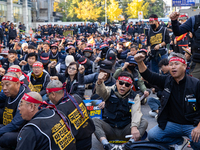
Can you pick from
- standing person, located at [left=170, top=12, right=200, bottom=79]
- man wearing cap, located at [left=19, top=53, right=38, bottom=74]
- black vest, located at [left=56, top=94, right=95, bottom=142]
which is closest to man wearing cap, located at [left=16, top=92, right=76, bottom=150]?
black vest, located at [left=56, top=94, right=95, bottom=142]

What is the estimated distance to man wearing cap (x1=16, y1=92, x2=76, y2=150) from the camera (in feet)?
8.77

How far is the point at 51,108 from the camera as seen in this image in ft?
10.3

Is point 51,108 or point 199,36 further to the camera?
point 199,36

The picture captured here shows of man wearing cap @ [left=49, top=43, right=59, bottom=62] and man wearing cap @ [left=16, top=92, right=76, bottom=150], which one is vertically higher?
man wearing cap @ [left=49, top=43, right=59, bottom=62]

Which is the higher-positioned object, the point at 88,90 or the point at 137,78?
the point at 137,78

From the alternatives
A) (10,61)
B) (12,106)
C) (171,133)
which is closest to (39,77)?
(12,106)

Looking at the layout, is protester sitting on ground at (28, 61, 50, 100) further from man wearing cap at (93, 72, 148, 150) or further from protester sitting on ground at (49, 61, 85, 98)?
man wearing cap at (93, 72, 148, 150)

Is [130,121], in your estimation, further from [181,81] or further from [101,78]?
[181,81]

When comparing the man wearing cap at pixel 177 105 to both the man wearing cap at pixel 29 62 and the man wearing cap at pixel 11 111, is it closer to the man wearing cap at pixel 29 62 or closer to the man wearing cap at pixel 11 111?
the man wearing cap at pixel 11 111

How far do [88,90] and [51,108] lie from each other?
18.2 ft

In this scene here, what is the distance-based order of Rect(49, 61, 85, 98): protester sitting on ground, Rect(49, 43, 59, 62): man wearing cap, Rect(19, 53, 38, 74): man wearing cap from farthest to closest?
1. Rect(49, 43, 59, 62): man wearing cap
2. Rect(19, 53, 38, 74): man wearing cap
3. Rect(49, 61, 85, 98): protester sitting on ground

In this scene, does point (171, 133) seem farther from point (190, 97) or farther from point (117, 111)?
point (117, 111)

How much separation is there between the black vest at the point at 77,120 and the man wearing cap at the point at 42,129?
367 mm

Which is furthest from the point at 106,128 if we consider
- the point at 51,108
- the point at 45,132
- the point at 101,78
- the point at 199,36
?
the point at 199,36
